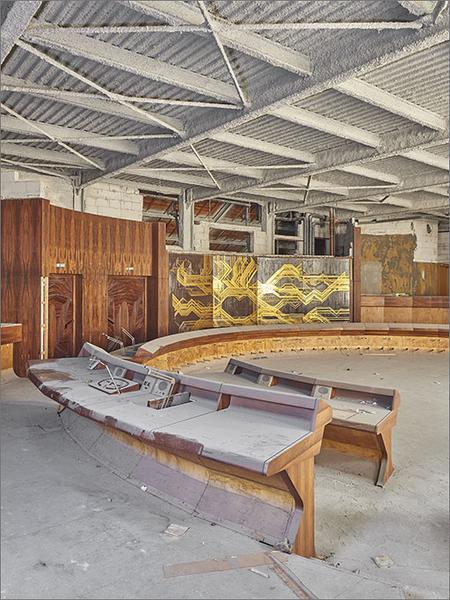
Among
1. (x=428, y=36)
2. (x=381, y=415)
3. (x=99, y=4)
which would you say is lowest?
(x=381, y=415)

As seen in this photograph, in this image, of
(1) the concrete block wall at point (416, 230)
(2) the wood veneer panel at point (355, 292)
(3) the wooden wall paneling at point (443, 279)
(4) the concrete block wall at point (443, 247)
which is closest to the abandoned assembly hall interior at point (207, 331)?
(2) the wood veneer panel at point (355, 292)

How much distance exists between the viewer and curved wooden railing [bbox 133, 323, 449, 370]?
9.17 meters

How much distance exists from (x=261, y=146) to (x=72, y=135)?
117 inches

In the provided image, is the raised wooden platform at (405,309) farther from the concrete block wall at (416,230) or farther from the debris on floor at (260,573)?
the debris on floor at (260,573)

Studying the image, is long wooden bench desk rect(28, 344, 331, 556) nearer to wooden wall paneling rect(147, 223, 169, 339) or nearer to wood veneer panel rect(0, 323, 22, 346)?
wood veneer panel rect(0, 323, 22, 346)

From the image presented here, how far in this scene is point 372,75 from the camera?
537 cm

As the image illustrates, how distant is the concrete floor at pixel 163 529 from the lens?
1879 millimetres

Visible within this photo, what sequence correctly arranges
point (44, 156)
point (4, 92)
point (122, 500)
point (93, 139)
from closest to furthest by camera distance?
point (122, 500)
point (4, 92)
point (93, 139)
point (44, 156)

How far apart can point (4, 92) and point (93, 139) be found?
1.71 meters

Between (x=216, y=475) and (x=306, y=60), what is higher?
(x=306, y=60)

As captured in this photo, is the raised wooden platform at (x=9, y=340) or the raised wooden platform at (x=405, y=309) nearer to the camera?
the raised wooden platform at (x=9, y=340)

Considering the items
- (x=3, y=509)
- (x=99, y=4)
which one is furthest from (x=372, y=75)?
(x=3, y=509)

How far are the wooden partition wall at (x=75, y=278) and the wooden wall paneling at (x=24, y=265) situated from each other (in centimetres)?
1

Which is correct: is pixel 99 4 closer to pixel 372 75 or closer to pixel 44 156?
pixel 372 75
